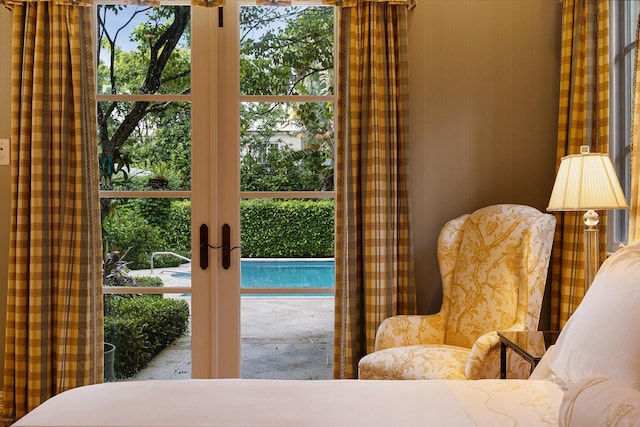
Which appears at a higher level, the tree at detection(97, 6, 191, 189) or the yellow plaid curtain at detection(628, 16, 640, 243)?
the tree at detection(97, 6, 191, 189)

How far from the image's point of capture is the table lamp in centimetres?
224

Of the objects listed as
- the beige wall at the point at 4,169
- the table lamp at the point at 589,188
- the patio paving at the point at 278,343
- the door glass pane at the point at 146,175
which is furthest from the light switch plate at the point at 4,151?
the table lamp at the point at 589,188

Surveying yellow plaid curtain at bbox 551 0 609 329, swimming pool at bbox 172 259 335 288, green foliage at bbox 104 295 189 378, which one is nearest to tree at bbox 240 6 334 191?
swimming pool at bbox 172 259 335 288

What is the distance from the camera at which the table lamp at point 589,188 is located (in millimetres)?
2238

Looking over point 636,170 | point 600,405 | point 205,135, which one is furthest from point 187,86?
point 600,405

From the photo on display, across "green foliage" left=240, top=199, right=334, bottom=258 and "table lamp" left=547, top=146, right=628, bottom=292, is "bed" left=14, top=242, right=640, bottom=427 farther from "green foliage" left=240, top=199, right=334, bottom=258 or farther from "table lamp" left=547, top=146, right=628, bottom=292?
"green foliage" left=240, top=199, right=334, bottom=258

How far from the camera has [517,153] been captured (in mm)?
3242

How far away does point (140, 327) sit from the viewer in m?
3.31

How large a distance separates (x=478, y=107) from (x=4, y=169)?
273cm

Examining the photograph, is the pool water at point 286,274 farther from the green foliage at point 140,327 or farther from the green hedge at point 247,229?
the green foliage at point 140,327

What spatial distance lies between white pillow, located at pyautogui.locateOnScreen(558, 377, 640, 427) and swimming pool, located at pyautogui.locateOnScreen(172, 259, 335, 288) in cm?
218

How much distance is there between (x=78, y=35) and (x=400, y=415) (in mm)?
2755

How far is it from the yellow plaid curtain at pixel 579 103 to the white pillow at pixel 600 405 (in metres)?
1.89

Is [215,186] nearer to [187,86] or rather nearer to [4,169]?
[187,86]
